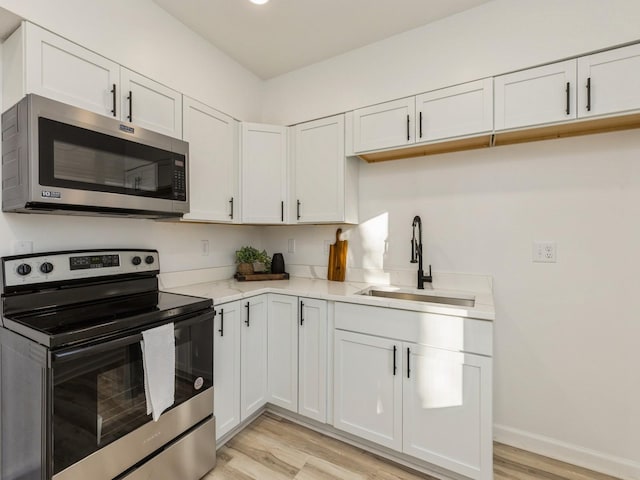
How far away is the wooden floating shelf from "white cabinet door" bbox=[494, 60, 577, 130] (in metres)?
0.05

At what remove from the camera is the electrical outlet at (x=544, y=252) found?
1.84 metres

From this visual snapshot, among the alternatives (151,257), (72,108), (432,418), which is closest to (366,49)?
(72,108)

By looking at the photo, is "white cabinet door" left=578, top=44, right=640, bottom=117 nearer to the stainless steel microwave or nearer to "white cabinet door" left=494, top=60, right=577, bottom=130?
"white cabinet door" left=494, top=60, right=577, bottom=130

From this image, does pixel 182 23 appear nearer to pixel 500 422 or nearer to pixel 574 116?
pixel 574 116

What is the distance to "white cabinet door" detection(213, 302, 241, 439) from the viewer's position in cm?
177

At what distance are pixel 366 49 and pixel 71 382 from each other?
8.32 ft

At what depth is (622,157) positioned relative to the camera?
5.54 ft

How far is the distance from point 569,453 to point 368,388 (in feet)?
3.91

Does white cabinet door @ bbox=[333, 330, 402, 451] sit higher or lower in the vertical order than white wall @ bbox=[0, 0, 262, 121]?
lower

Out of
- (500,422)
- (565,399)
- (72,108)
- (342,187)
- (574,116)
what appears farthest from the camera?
(342,187)

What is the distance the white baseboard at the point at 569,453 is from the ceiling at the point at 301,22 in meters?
2.60

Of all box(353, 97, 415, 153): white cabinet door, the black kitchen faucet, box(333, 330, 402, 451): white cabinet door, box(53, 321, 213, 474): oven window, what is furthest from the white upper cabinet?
the black kitchen faucet

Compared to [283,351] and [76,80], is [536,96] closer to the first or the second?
[283,351]

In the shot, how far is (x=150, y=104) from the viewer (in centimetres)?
175
